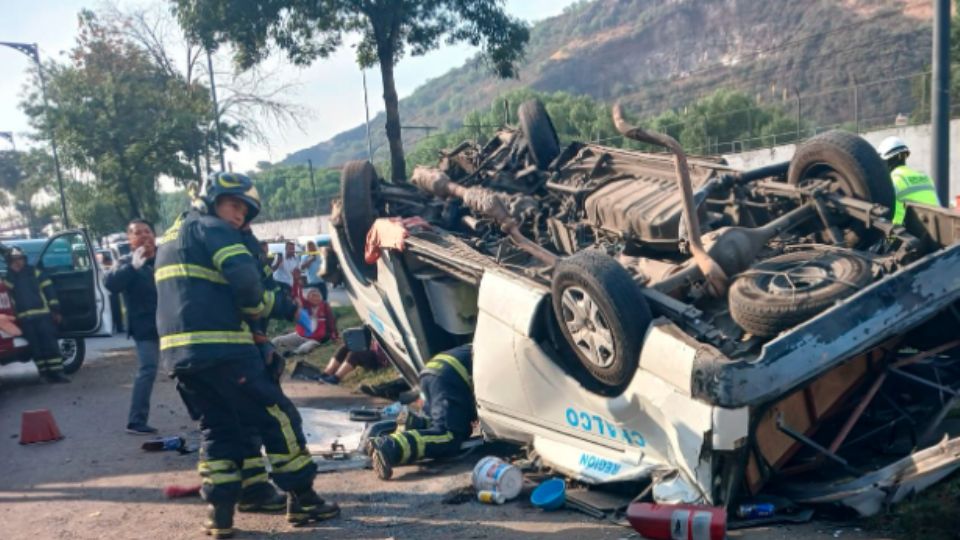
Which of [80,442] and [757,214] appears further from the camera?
[80,442]

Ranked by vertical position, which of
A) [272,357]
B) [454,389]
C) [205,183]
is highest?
[205,183]

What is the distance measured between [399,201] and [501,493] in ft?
9.89

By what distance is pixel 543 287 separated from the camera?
4.56 metres

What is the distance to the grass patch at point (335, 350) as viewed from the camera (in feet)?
26.9

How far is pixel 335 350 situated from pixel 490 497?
6.06m

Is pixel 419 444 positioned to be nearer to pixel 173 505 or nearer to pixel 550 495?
pixel 550 495

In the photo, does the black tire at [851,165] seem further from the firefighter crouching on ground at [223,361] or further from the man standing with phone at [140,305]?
the man standing with phone at [140,305]

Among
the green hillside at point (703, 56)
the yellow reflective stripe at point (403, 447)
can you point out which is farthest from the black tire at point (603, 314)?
the green hillside at point (703, 56)

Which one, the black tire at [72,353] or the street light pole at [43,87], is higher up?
the street light pole at [43,87]

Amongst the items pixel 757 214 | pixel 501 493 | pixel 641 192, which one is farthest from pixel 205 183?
pixel 757 214

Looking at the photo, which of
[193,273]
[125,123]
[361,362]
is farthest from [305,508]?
[125,123]

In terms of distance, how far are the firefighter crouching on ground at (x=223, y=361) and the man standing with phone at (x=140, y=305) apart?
8.64 feet

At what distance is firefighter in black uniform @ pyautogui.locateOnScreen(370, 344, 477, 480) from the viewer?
509 centimetres

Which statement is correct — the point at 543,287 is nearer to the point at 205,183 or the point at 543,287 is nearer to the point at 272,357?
the point at 272,357
